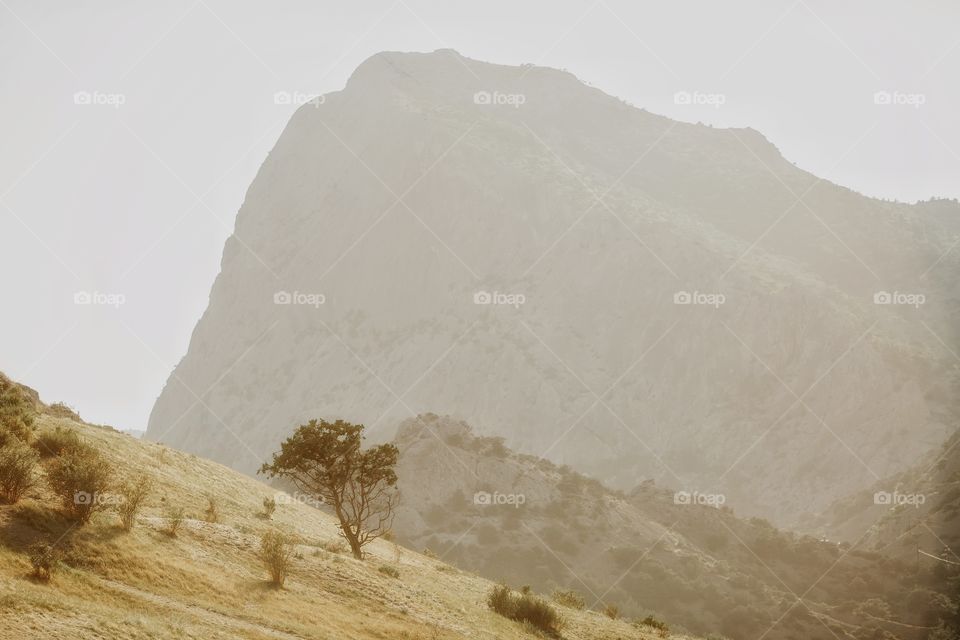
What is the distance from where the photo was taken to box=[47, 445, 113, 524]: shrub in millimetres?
18188

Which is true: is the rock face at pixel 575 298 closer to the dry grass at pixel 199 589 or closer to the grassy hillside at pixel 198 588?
the grassy hillside at pixel 198 588

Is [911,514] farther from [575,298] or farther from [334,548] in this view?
[575,298]

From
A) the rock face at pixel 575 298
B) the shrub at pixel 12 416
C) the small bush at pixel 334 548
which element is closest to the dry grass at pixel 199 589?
the small bush at pixel 334 548

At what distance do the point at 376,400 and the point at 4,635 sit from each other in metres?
108

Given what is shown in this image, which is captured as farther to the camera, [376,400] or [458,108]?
[458,108]

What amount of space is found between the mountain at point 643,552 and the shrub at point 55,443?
33.9 m

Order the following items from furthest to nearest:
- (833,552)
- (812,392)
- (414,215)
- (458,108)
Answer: (458,108) → (414,215) → (812,392) → (833,552)

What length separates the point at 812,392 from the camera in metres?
103

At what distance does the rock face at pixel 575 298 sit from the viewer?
10206 cm

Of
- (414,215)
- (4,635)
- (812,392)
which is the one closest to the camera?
(4,635)

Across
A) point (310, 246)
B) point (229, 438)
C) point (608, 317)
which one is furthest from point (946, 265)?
point (229, 438)

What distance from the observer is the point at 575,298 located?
123 m

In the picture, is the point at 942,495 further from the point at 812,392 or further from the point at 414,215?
the point at 414,215

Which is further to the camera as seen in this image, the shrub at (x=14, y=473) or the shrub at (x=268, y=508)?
the shrub at (x=268, y=508)
